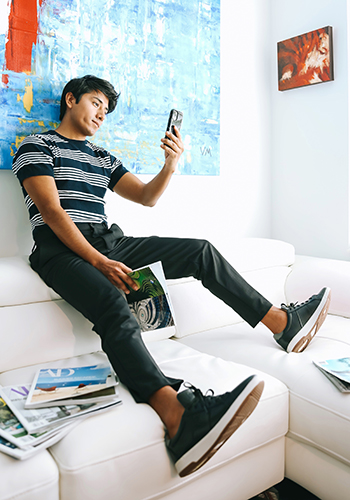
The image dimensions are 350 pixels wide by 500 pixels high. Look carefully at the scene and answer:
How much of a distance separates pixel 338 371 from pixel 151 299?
65cm

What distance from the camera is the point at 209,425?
3.13ft

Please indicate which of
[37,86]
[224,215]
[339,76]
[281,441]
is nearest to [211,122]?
[224,215]

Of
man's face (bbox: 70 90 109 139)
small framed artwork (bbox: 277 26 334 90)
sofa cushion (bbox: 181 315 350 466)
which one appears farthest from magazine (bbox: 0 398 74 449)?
small framed artwork (bbox: 277 26 334 90)

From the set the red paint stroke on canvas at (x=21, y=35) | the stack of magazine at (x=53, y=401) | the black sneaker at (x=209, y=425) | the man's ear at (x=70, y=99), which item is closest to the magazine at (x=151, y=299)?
the stack of magazine at (x=53, y=401)

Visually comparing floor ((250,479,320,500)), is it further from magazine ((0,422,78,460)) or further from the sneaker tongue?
magazine ((0,422,78,460))

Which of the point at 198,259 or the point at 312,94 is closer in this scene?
the point at 198,259

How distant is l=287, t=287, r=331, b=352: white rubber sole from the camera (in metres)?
1.49

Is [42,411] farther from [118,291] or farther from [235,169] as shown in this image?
[235,169]

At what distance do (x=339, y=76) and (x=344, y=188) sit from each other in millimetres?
640

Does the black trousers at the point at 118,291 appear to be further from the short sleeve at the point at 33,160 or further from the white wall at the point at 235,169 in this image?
the white wall at the point at 235,169

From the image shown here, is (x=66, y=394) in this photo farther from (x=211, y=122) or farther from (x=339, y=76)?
(x=339, y=76)

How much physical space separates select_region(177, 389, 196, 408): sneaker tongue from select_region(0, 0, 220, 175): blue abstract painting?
4.02 ft

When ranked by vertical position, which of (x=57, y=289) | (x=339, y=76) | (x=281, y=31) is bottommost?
(x=57, y=289)

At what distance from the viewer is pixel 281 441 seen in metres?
1.28
